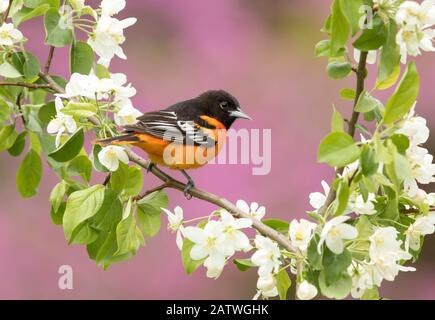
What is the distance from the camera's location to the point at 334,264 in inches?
63.9

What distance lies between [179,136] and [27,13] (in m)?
0.66

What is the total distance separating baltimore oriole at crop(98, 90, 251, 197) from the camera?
241cm

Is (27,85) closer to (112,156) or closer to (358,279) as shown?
(112,156)

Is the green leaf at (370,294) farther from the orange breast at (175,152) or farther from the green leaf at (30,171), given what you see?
the green leaf at (30,171)

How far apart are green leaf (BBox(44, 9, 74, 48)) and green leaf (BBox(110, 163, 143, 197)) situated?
14.6 inches

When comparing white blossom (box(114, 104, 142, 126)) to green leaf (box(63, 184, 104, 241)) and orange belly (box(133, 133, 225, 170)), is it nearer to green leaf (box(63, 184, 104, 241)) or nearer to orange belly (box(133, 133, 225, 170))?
green leaf (box(63, 184, 104, 241))

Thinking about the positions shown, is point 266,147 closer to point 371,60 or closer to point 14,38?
point 371,60

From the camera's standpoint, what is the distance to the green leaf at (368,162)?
57.1 inches

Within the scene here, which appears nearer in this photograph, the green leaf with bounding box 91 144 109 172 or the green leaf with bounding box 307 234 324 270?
the green leaf with bounding box 307 234 324 270

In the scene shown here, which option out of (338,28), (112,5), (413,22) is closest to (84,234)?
(112,5)

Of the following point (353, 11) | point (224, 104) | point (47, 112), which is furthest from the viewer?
point (224, 104)

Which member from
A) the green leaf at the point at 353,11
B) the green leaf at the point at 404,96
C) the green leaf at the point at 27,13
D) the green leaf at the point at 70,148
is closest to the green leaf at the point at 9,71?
the green leaf at the point at 27,13

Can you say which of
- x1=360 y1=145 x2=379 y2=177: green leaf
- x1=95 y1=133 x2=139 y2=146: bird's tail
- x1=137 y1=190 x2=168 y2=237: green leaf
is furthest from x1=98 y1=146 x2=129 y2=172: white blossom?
x1=360 y1=145 x2=379 y2=177: green leaf

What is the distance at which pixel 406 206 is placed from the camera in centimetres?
193
